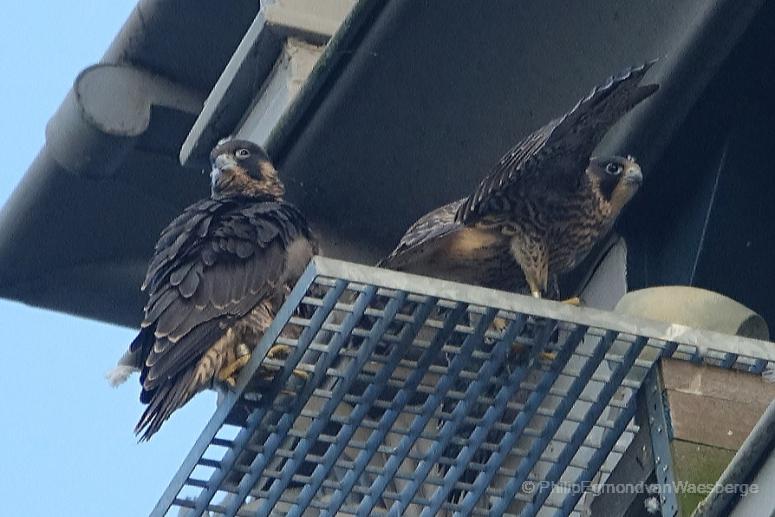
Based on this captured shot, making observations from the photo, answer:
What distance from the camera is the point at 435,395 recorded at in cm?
450

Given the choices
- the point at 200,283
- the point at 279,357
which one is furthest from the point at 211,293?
the point at 279,357

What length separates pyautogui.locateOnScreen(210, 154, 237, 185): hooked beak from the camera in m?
6.93

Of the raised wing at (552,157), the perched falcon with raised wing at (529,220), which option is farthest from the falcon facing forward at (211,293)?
the raised wing at (552,157)

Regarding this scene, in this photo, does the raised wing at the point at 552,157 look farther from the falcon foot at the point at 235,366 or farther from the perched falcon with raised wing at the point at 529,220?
the falcon foot at the point at 235,366

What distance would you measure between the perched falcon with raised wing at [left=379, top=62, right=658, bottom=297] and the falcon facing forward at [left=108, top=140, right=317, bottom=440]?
37 cm

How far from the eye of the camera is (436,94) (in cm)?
661

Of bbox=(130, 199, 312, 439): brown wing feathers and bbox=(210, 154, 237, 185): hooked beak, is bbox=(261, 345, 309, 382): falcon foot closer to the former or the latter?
bbox=(130, 199, 312, 439): brown wing feathers

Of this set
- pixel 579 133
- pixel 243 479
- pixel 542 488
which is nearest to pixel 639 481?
pixel 542 488

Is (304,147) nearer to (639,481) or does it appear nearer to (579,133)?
(579,133)

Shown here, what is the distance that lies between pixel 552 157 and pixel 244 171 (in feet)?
4.21

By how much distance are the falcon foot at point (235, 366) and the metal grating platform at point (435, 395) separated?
2.54 feet

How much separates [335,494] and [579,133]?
1598 millimetres

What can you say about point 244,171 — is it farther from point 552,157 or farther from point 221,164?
point 552,157

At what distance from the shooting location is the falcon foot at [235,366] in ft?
18.3
